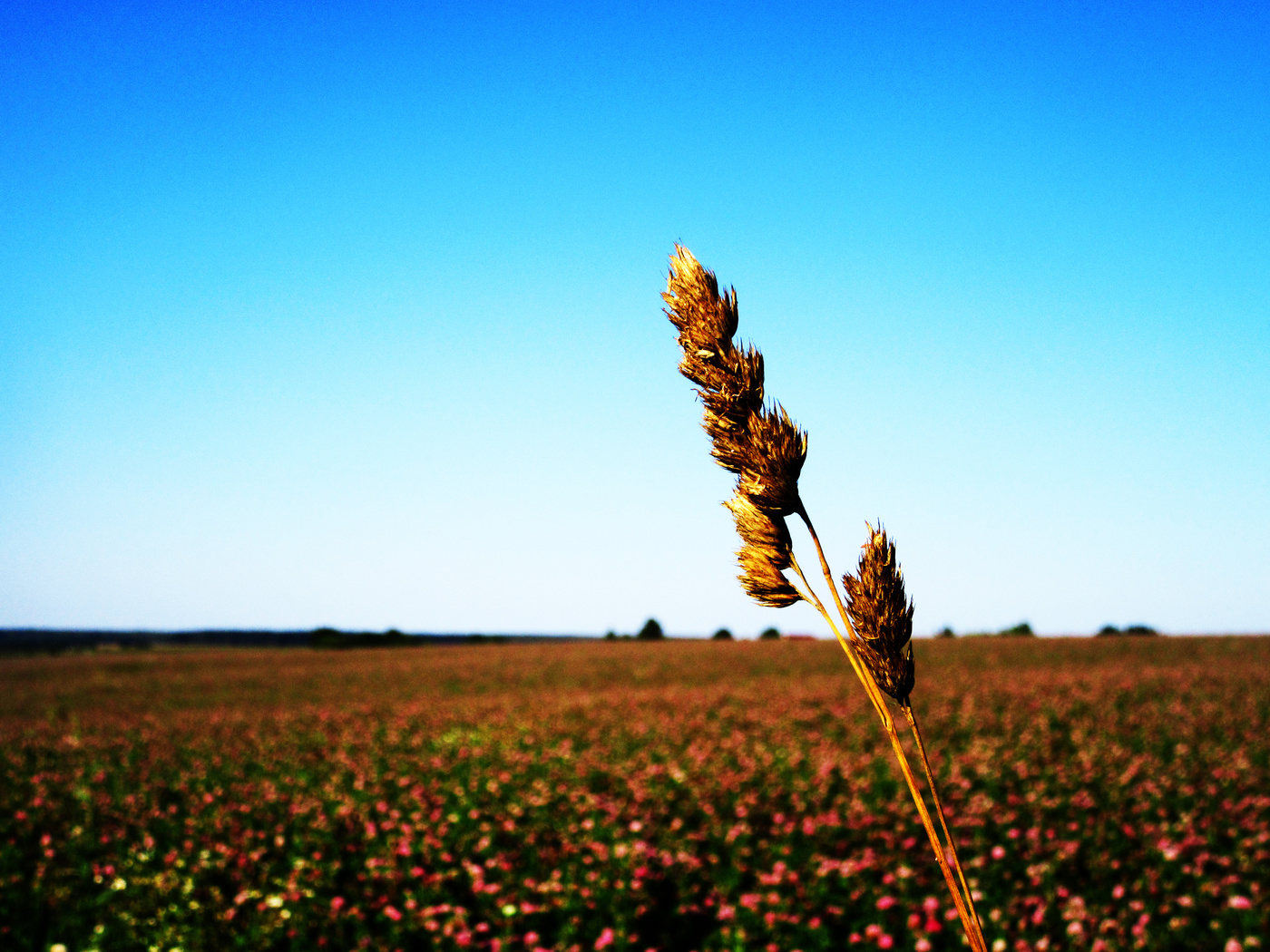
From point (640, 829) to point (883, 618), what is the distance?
6.52 metres

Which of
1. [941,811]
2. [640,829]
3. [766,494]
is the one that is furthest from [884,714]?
[640,829]

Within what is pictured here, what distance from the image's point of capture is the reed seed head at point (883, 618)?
1126 millimetres

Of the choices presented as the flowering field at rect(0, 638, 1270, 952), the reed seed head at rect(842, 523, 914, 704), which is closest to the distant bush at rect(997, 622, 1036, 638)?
the flowering field at rect(0, 638, 1270, 952)

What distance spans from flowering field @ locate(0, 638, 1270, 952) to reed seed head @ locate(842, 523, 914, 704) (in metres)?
4.60

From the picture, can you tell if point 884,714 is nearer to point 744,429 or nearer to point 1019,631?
point 744,429

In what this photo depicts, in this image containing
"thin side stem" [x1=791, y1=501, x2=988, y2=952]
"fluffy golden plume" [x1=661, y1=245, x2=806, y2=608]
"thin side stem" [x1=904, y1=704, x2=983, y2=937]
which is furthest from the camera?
"fluffy golden plume" [x1=661, y1=245, x2=806, y2=608]

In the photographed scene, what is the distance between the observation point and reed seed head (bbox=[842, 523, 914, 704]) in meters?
1.13

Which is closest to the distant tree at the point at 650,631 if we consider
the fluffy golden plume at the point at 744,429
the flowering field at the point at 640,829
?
the flowering field at the point at 640,829

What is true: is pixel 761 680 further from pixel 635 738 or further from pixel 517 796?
pixel 517 796

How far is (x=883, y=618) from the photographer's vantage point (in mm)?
1136

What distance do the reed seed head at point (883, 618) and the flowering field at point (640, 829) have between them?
15.1 feet

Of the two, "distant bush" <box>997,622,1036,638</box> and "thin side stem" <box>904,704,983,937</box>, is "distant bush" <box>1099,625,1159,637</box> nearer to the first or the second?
"distant bush" <box>997,622,1036,638</box>

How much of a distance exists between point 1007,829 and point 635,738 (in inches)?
229

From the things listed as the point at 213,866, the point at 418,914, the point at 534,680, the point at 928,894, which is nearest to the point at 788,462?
the point at 418,914
